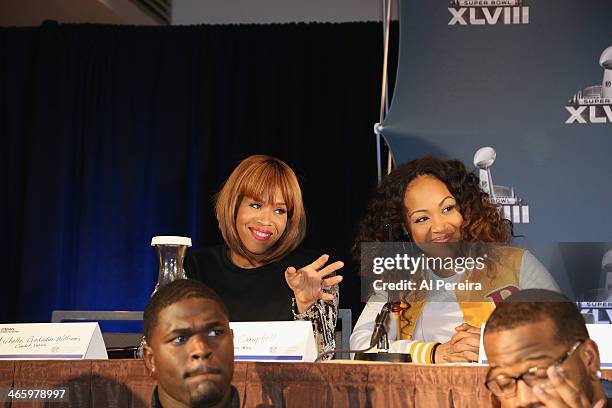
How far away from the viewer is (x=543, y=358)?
1.37m

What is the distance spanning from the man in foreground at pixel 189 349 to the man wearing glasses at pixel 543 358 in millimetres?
504

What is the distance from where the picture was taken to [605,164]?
311cm

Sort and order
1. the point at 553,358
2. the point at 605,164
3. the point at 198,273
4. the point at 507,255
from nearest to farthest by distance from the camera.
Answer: the point at 553,358 → the point at 507,255 → the point at 198,273 → the point at 605,164

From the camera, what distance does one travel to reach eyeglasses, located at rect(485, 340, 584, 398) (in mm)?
1365

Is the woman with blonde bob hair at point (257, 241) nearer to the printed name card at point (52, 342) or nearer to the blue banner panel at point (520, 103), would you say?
the blue banner panel at point (520, 103)

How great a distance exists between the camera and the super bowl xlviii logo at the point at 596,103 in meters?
3.14

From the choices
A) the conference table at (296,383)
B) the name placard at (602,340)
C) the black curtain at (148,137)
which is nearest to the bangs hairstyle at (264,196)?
the conference table at (296,383)

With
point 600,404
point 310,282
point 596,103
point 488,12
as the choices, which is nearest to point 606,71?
point 596,103

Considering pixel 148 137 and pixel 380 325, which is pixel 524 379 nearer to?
pixel 380 325

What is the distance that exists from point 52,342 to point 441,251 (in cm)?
93

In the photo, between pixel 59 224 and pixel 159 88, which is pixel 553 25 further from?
pixel 59 224

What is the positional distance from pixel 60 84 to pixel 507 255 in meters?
4.05

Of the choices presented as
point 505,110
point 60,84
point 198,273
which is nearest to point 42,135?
point 60,84

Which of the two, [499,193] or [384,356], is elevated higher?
[499,193]
